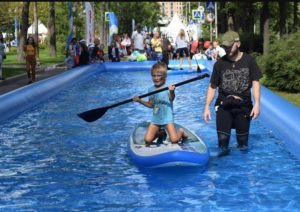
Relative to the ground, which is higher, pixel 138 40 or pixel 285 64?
pixel 138 40

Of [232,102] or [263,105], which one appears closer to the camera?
[232,102]

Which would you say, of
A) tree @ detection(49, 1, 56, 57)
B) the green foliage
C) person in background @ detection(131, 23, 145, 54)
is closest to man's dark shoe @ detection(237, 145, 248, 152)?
the green foliage

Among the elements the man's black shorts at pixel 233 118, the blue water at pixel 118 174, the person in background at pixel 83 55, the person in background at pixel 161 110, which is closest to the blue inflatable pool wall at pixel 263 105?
the blue water at pixel 118 174

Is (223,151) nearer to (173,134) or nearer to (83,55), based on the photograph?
(173,134)

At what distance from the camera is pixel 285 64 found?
14.0 m

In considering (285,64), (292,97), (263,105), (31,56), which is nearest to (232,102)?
(263,105)

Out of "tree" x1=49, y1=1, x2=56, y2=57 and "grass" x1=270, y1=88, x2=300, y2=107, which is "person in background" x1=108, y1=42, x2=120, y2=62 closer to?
"tree" x1=49, y1=1, x2=56, y2=57

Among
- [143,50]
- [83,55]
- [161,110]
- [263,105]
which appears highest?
[143,50]

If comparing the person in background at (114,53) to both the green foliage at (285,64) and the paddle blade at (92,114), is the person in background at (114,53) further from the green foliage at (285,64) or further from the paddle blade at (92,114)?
the paddle blade at (92,114)

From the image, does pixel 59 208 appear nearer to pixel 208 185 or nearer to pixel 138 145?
pixel 208 185

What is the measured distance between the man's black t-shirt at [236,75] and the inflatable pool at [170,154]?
0.85 meters

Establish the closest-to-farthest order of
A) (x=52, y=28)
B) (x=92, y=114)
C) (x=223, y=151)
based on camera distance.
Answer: (x=223, y=151) < (x=92, y=114) < (x=52, y=28)

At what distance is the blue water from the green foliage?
378 cm

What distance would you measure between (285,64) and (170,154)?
25.8 feet
